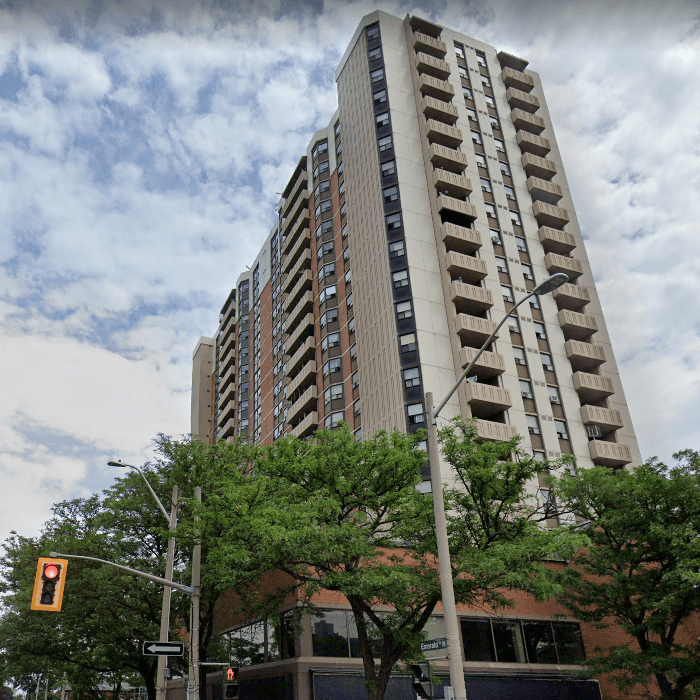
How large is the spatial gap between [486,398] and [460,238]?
13150 millimetres

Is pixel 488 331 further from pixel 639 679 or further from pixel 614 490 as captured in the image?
pixel 639 679

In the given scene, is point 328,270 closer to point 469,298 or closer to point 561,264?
point 469,298

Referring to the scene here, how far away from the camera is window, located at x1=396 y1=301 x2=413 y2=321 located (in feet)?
155

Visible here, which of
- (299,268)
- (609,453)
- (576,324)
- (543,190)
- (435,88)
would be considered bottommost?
(609,453)

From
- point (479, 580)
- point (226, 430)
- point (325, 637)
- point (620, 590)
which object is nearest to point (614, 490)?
point (620, 590)

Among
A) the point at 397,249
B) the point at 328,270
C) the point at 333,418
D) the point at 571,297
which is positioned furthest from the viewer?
the point at 328,270

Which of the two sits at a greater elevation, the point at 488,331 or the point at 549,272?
the point at 549,272

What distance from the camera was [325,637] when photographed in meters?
28.0

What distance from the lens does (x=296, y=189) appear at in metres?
71.4

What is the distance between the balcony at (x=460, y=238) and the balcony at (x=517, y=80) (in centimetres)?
2035

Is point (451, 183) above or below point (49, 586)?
above

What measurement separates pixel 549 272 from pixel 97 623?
4159 centimetres

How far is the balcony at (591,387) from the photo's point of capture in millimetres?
50094

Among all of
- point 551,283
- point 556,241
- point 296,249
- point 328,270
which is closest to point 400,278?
point 328,270
